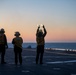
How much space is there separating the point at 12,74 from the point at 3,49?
583cm

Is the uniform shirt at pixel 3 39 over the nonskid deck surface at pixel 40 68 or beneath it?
over

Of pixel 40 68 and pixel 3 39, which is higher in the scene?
pixel 3 39

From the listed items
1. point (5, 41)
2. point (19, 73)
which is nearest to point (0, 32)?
point (5, 41)

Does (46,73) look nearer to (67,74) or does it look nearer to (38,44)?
(67,74)

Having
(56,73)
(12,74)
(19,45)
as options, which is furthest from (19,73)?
(19,45)

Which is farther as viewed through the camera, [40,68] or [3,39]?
[3,39]

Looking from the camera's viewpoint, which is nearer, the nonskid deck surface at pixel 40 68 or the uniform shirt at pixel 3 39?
the nonskid deck surface at pixel 40 68

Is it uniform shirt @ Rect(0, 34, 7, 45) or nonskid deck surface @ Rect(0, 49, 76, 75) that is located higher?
uniform shirt @ Rect(0, 34, 7, 45)

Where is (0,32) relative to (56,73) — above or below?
above

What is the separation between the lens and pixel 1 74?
551 inches

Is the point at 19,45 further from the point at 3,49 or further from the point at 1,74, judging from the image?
the point at 1,74

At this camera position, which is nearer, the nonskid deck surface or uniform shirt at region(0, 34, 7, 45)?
the nonskid deck surface

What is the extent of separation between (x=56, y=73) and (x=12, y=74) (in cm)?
185

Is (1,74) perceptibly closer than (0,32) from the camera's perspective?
Yes
